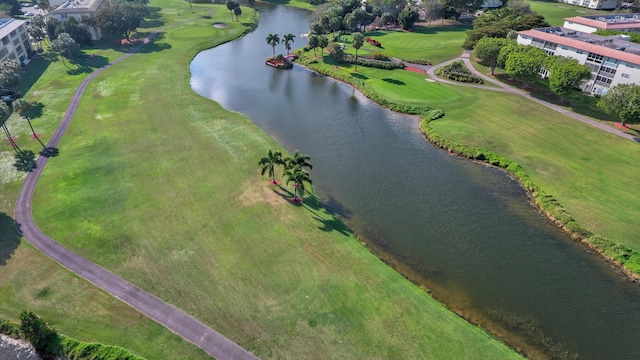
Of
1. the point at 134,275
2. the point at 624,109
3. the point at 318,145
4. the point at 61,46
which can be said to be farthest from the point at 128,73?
the point at 624,109

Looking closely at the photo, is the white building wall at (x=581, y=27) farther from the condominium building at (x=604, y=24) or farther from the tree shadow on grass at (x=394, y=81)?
the tree shadow on grass at (x=394, y=81)

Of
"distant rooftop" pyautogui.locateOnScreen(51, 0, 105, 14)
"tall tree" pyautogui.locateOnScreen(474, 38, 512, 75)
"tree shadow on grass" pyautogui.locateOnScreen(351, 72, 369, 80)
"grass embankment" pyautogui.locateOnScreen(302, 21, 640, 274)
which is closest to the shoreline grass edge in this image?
"grass embankment" pyautogui.locateOnScreen(302, 21, 640, 274)

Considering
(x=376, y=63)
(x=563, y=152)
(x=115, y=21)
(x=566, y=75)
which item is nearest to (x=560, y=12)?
(x=566, y=75)

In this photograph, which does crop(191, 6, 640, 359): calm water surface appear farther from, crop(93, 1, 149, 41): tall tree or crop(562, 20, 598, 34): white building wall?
crop(562, 20, 598, 34): white building wall

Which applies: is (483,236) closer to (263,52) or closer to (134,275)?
(134,275)

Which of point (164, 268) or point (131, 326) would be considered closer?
point (131, 326)

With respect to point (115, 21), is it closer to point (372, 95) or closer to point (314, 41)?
point (314, 41)

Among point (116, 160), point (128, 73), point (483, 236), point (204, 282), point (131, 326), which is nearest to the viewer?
point (131, 326)
